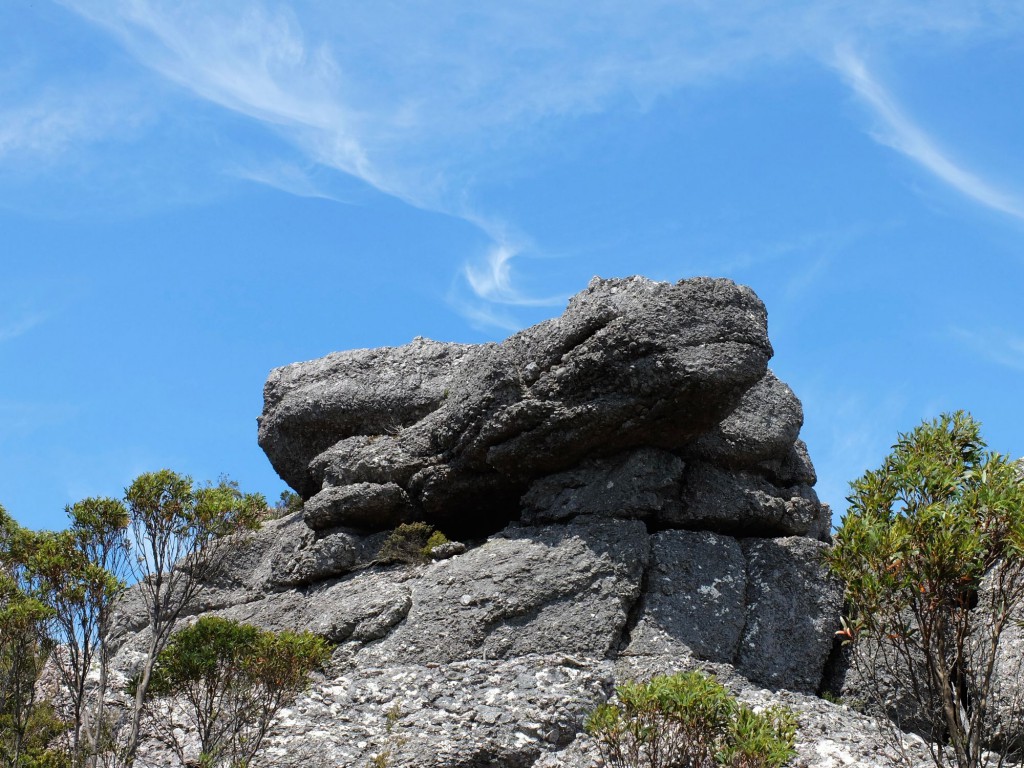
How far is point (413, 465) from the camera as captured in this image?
115 ft

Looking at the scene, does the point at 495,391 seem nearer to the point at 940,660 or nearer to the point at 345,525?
the point at 345,525

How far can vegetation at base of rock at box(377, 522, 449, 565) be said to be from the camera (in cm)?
3306

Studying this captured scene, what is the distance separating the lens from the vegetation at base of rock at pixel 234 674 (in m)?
24.2

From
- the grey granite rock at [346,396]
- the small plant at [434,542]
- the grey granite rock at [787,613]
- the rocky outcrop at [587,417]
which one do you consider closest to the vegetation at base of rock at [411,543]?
the small plant at [434,542]

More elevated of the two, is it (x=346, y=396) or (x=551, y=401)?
(x=346, y=396)

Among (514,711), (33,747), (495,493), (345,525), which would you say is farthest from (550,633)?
(33,747)

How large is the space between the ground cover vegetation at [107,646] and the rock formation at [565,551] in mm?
1779

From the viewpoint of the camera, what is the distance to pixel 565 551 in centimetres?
3023

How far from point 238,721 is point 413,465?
12.4 meters

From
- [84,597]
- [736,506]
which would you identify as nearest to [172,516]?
[84,597]

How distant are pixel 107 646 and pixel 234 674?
4.84 meters

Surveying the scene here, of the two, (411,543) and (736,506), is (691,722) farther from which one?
(411,543)

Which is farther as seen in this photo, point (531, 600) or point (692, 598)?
point (692, 598)

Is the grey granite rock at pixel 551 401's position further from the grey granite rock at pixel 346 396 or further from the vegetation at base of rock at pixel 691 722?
the vegetation at base of rock at pixel 691 722
